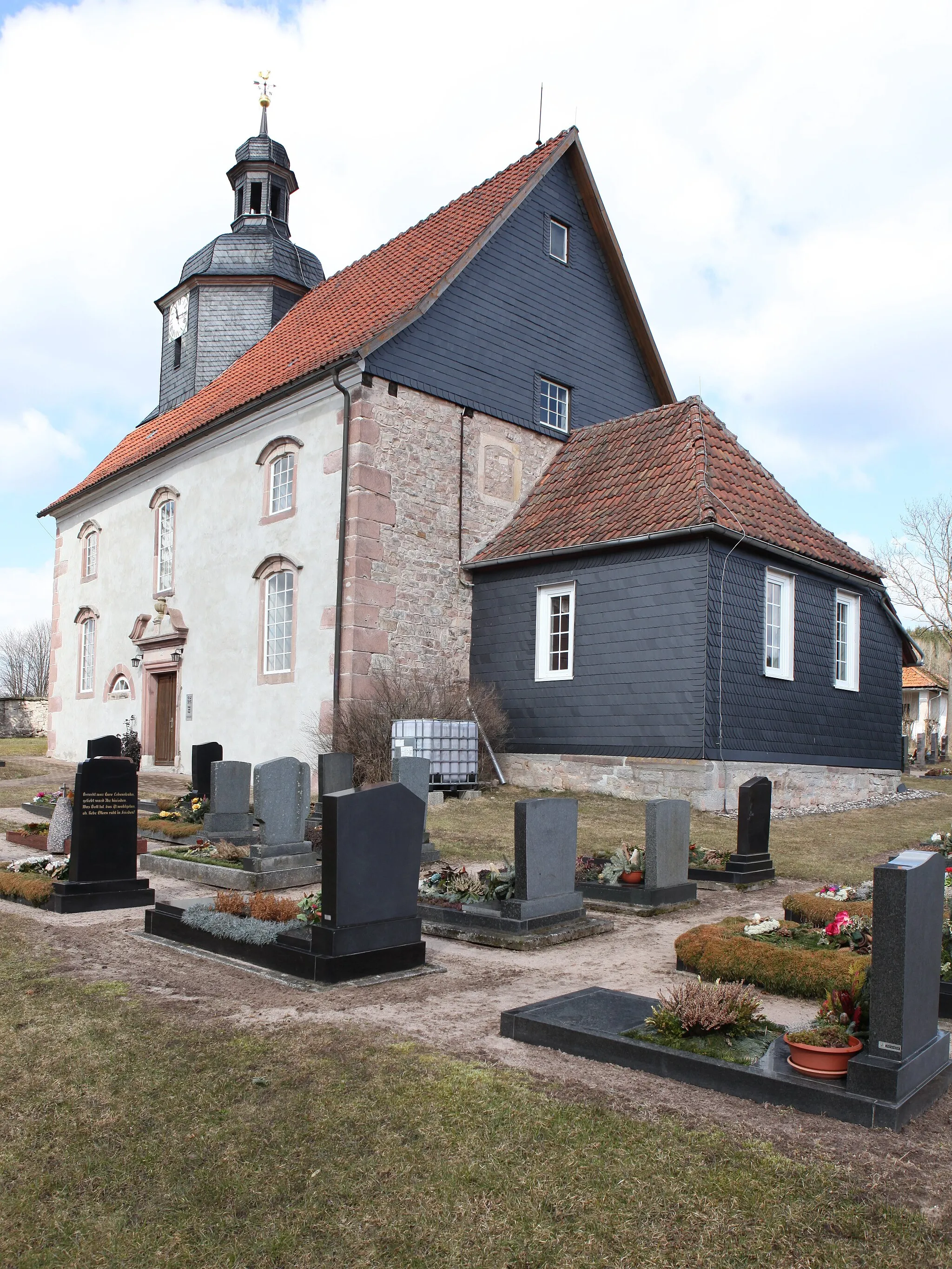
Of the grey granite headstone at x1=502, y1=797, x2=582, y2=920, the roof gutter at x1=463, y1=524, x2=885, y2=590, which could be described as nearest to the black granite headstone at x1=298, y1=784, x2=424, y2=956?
the grey granite headstone at x1=502, y1=797, x2=582, y2=920

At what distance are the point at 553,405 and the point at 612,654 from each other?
7139 mm

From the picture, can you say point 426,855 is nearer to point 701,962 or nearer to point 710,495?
point 701,962

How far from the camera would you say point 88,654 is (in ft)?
91.8

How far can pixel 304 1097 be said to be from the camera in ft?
14.9

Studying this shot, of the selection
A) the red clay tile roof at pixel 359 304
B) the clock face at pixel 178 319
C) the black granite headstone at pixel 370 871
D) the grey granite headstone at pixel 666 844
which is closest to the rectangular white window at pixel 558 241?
the red clay tile roof at pixel 359 304

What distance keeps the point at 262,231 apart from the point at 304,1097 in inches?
1080

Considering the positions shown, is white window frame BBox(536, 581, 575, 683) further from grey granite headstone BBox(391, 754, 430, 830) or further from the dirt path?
the dirt path

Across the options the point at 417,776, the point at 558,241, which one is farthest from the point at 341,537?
the point at 558,241

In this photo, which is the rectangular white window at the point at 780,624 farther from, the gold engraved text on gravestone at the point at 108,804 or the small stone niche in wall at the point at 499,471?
the gold engraved text on gravestone at the point at 108,804

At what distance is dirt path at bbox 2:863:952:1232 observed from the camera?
4.07 metres

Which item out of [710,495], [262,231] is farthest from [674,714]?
[262,231]

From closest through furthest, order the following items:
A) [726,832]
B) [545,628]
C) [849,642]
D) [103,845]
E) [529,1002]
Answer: [529,1002], [103,845], [726,832], [545,628], [849,642]

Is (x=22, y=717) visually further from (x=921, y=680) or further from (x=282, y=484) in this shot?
(x=921, y=680)

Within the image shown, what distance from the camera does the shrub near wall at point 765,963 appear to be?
627cm
